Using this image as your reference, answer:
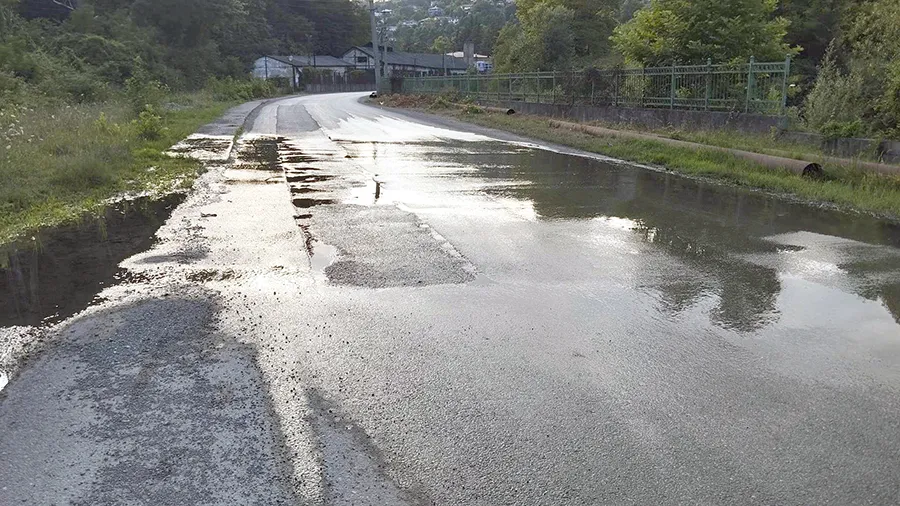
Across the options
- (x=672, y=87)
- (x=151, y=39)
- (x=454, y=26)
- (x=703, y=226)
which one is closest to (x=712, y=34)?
(x=672, y=87)

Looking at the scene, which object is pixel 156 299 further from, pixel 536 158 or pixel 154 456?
pixel 536 158

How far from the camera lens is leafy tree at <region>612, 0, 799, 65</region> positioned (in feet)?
71.6

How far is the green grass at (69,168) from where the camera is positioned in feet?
30.1

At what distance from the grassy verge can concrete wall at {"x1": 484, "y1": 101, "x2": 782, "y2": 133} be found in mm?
647

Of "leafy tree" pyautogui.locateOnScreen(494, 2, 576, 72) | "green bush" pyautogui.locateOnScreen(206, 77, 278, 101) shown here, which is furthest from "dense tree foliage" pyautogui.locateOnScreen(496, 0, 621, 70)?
"green bush" pyautogui.locateOnScreen(206, 77, 278, 101)

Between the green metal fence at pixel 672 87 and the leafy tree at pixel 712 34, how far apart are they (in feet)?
4.41

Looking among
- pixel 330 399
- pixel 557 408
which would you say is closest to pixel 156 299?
pixel 330 399

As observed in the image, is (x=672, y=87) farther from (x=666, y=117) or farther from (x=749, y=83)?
(x=749, y=83)

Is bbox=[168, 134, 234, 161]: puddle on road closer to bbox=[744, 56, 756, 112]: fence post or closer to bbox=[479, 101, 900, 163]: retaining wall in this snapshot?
bbox=[479, 101, 900, 163]: retaining wall

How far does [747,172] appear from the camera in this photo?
508 inches

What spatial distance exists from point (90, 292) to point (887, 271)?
7.57m

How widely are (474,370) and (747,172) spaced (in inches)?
405

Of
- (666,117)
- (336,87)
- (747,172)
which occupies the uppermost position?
(336,87)

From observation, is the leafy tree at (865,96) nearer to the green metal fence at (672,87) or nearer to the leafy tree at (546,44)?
the green metal fence at (672,87)
